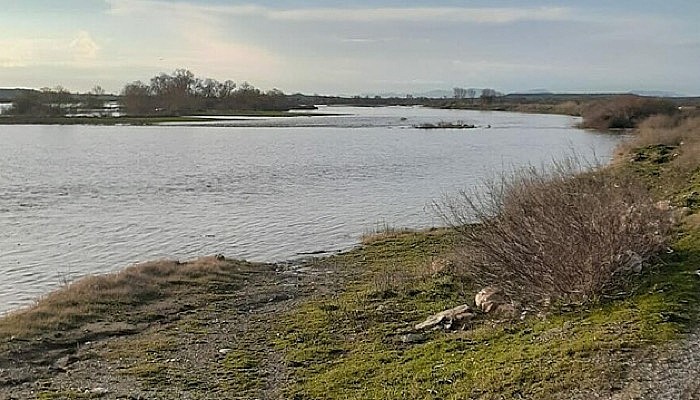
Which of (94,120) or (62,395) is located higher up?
(94,120)

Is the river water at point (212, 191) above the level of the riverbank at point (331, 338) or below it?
below

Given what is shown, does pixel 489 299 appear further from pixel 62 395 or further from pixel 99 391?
pixel 62 395

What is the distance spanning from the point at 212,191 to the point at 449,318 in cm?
2683

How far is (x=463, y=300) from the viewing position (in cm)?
1312

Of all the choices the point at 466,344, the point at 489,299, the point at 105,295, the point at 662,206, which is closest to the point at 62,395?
the point at 466,344

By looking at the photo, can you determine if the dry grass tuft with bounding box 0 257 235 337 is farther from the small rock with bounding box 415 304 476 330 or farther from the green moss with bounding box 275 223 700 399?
the small rock with bounding box 415 304 476 330

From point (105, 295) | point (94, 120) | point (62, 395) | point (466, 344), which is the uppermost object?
point (94, 120)

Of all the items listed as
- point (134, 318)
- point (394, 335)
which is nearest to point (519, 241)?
point (394, 335)

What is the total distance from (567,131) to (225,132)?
3694 cm

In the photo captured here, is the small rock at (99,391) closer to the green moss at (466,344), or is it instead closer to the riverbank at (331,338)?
the riverbank at (331,338)

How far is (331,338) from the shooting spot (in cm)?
1200

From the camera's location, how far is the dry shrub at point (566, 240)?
1066cm

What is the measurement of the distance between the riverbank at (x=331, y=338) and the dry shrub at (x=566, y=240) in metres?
0.35

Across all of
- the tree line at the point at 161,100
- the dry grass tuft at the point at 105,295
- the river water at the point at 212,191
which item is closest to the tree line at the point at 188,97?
the tree line at the point at 161,100
